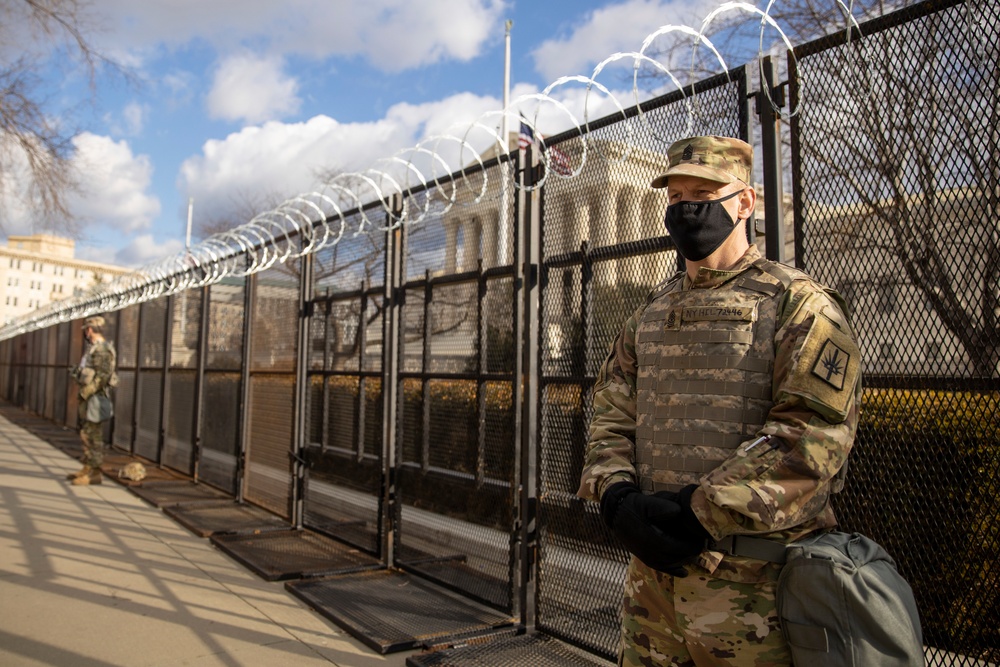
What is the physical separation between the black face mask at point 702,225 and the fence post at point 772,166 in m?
0.79

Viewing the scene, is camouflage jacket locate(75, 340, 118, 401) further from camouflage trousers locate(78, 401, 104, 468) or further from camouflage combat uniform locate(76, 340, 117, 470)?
camouflage trousers locate(78, 401, 104, 468)

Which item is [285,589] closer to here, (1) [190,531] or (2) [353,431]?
(2) [353,431]

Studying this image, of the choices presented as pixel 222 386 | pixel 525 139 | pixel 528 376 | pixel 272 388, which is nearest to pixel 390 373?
pixel 528 376

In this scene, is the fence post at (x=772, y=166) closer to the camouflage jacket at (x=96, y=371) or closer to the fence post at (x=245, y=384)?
the fence post at (x=245, y=384)

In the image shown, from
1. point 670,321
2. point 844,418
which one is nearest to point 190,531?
point 670,321

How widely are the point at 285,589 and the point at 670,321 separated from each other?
3.80 m

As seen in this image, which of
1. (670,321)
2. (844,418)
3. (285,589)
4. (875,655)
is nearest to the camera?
(875,655)

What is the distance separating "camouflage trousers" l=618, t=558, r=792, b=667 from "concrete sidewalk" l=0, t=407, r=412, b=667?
2061 millimetres

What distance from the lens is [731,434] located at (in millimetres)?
2109

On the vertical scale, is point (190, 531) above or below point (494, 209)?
below

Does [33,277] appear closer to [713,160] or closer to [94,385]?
[94,385]

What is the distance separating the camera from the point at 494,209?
4.84 meters

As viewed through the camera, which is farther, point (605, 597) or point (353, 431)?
point (353, 431)

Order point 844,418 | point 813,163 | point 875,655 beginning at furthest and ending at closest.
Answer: point 813,163
point 844,418
point 875,655
